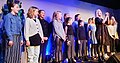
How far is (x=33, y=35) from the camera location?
294cm

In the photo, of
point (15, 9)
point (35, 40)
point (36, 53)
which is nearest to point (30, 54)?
point (36, 53)

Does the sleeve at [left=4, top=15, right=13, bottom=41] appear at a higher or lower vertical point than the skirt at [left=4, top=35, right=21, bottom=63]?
higher

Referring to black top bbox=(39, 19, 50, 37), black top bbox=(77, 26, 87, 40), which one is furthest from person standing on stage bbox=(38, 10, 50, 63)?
black top bbox=(77, 26, 87, 40)

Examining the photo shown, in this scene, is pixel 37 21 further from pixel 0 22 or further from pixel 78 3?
pixel 78 3

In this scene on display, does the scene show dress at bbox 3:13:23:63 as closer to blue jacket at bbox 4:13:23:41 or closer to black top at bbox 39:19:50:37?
A: blue jacket at bbox 4:13:23:41

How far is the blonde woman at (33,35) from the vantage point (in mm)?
2889

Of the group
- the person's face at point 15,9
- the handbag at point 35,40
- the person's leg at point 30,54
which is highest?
the person's face at point 15,9

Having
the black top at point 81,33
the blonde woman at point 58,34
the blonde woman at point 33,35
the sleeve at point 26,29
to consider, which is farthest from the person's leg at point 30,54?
the black top at point 81,33

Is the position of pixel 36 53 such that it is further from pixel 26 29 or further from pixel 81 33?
pixel 81 33

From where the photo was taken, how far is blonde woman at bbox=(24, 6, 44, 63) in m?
2.89

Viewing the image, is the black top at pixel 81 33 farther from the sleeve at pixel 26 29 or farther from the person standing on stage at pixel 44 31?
the sleeve at pixel 26 29

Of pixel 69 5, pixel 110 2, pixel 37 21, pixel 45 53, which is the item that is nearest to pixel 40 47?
pixel 45 53

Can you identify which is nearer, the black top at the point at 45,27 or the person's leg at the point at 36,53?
the person's leg at the point at 36,53

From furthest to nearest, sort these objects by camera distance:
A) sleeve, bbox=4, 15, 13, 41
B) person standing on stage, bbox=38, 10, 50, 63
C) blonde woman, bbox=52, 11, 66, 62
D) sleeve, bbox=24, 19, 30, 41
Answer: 1. blonde woman, bbox=52, 11, 66, 62
2. person standing on stage, bbox=38, 10, 50, 63
3. sleeve, bbox=24, 19, 30, 41
4. sleeve, bbox=4, 15, 13, 41
